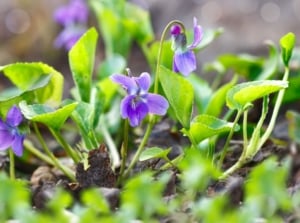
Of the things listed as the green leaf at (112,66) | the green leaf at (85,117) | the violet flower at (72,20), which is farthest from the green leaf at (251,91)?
the violet flower at (72,20)

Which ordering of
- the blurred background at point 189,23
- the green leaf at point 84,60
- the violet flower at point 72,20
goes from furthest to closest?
the blurred background at point 189,23 → the violet flower at point 72,20 → the green leaf at point 84,60

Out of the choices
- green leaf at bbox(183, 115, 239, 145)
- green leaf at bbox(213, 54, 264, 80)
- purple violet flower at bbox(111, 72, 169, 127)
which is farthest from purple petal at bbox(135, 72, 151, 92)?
green leaf at bbox(213, 54, 264, 80)

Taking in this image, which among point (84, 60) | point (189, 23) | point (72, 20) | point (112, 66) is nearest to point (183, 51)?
point (84, 60)

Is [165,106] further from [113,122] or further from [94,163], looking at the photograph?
[113,122]

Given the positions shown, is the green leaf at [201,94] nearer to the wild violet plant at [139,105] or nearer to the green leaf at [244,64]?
the wild violet plant at [139,105]

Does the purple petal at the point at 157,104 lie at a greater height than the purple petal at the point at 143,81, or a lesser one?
lesser

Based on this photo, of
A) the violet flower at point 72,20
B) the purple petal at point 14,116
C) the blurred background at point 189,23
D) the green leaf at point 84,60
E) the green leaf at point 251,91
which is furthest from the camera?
the blurred background at point 189,23

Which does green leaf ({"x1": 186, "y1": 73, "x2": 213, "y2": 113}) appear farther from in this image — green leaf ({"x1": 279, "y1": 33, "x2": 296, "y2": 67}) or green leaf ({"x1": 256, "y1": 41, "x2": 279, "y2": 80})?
green leaf ({"x1": 279, "y1": 33, "x2": 296, "y2": 67})
